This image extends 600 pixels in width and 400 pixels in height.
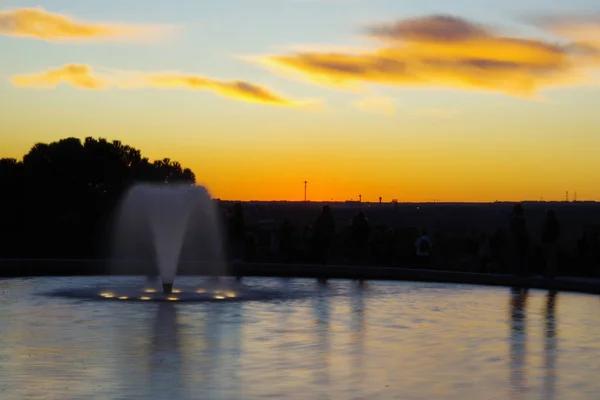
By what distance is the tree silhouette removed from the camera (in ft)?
130

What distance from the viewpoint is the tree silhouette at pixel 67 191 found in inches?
1565

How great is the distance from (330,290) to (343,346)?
36.1 ft

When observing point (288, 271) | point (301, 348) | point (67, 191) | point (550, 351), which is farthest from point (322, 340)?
point (67, 191)

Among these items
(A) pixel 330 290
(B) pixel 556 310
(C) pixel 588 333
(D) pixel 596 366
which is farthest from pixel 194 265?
(D) pixel 596 366

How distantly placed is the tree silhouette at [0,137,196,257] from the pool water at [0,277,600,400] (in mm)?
15938

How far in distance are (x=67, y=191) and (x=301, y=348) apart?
3479 cm

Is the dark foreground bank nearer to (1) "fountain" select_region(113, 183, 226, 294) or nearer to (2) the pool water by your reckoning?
(1) "fountain" select_region(113, 183, 226, 294)

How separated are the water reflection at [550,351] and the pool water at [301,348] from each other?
0.02 metres

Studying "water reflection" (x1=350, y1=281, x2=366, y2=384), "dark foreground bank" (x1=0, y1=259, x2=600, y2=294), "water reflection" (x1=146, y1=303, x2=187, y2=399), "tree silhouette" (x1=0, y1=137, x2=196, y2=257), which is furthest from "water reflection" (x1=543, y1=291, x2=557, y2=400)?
"tree silhouette" (x1=0, y1=137, x2=196, y2=257)

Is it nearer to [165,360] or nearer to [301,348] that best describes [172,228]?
[301,348]

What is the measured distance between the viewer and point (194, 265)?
32625mm

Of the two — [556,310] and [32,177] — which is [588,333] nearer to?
[556,310]

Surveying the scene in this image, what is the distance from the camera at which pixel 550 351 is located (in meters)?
15.2

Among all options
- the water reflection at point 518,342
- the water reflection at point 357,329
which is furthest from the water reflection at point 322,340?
the water reflection at point 518,342
